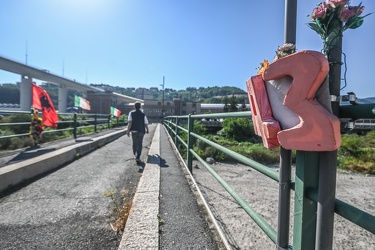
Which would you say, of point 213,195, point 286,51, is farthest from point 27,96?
point 286,51

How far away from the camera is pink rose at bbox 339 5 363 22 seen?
952 millimetres

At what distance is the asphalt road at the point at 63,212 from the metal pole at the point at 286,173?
4.67ft

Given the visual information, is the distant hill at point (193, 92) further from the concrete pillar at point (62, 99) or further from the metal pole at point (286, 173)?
the metal pole at point (286, 173)

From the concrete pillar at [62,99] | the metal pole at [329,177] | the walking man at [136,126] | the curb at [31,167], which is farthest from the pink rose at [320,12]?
the concrete pillar at [62,99]

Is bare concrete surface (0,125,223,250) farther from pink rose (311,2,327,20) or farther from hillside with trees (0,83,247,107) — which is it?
hillside with trees (0,83,247,107)

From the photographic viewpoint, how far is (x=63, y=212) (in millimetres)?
2725

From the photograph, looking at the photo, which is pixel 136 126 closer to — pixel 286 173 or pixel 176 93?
pixel 286 173

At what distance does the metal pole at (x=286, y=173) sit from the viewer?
123 centimetres

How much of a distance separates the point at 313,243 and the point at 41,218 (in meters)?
2.61

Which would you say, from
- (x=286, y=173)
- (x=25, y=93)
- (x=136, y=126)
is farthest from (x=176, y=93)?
(x=286, y=173)

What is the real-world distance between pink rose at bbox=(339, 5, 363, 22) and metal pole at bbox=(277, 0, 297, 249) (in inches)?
11.2

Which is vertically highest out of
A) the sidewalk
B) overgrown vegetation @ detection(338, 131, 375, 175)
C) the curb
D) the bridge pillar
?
the bridge pillar

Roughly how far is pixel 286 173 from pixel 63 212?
99.3 inches

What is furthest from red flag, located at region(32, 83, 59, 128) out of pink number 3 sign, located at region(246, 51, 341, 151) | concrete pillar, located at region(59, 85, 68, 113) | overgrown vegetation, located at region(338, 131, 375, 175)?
concrete pillar, located at region(59, 85, 68, 113)
